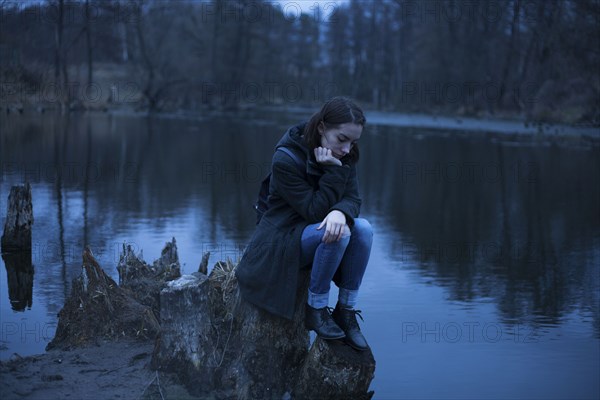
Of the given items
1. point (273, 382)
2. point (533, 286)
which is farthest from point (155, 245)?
point (273, 382)

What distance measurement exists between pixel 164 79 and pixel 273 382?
1628 inches

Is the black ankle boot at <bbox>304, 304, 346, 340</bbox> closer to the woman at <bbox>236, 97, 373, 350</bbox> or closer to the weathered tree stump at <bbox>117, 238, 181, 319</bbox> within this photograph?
the woman at <bbox>236, 97, 373, 350</bbox>

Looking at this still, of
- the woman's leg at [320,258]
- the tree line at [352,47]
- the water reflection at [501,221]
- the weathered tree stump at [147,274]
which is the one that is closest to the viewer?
the woman's leg at [320,258]

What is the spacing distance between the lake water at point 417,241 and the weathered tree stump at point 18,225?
23 cm

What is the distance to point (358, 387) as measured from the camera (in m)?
4.68

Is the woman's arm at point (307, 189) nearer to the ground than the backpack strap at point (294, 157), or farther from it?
nearer to the ground

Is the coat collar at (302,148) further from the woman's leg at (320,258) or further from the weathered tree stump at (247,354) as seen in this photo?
the weathered tree stump at (247,354)

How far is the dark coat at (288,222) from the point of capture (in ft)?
14.8

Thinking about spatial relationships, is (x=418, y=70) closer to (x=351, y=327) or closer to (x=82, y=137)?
(x=82, y=137)

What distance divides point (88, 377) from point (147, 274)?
1.61m

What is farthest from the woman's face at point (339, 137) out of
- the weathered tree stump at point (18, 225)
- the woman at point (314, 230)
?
the weathered tree stump at point (18, 225)

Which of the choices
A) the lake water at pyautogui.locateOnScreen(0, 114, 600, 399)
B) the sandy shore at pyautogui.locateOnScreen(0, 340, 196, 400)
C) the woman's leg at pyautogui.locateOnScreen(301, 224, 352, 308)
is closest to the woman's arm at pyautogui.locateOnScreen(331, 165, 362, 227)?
the woman's leg at pyautogui.locateOnScreen(301, 224, 352, 308)

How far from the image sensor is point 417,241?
10250mm

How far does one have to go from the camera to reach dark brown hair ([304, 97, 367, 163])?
456 cm
